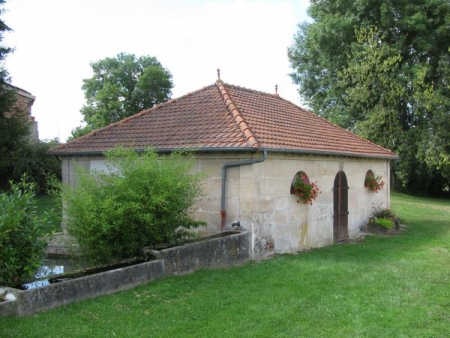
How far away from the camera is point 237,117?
11344mm

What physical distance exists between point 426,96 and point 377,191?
38.2 feet

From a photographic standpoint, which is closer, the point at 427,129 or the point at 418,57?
the point at 427,129

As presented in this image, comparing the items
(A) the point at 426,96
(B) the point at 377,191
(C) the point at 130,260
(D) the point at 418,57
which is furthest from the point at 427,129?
(C) the point at 130,260

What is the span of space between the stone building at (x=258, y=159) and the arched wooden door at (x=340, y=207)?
3 centimetres

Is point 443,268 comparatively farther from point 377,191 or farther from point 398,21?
point 398,21

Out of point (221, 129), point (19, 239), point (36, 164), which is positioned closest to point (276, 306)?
point (19, 239)

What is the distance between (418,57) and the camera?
29094 mm

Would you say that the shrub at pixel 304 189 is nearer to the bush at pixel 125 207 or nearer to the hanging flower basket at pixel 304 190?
the hanging flower basket at pixel 304 190

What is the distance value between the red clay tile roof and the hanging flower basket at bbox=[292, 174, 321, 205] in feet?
2.44

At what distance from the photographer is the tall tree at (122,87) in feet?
156

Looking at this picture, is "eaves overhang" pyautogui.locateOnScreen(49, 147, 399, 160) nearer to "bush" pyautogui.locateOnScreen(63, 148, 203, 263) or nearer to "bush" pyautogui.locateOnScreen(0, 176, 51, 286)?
"bush" pyautogui.locateOnScreen(63, 148, 203, 263)

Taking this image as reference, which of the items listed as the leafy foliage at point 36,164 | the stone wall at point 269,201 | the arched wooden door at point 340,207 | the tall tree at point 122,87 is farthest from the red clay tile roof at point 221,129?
the tall tree at point 122,87

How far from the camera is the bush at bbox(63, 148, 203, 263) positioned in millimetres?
7648

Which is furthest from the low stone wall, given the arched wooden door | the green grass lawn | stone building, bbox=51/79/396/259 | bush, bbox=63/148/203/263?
the arched wooden door
